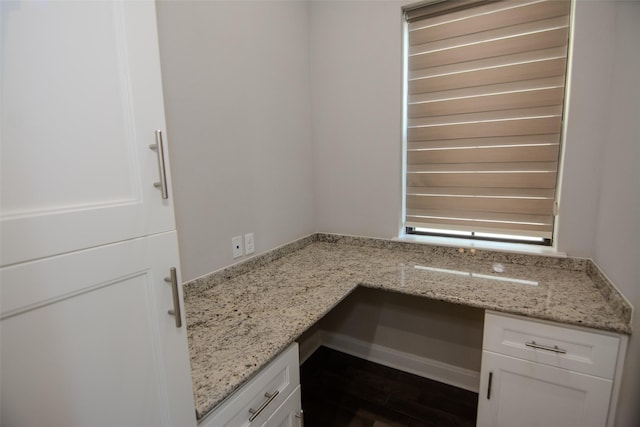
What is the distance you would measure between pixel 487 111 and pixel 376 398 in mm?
1808

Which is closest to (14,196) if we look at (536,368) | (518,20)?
(536,368)

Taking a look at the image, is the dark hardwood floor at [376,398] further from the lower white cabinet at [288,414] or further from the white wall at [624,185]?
the white wall at [624,185]

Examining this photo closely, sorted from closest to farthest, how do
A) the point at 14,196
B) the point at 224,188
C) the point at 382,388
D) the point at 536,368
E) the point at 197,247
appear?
the point at 14,196, the point at 536,368, the point at 197,247, the point at 224,188, the point at 382,388

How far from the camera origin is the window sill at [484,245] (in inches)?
68.4

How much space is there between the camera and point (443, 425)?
5.76 ft

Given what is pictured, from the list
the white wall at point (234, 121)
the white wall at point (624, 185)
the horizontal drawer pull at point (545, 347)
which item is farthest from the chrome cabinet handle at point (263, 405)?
the white wall at point (624, 185)

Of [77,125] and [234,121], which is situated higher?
[234,121]

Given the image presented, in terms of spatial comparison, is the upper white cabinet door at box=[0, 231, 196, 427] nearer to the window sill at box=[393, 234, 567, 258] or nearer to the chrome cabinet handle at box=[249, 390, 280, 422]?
the chrome cabinet handle at box=[249, 390, 280, 422]

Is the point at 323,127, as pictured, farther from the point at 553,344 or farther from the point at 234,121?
the point at 553,344

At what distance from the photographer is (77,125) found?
22.0 inches

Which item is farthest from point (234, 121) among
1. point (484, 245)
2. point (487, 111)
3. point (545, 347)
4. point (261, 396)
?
point (545, 347)

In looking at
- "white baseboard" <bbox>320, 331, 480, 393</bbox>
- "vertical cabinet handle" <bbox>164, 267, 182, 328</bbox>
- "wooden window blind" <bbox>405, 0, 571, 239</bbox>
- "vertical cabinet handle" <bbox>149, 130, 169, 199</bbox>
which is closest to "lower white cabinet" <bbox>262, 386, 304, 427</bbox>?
"vertical cabinet handle" <bbox>164, 267, 182, 328</bbox>

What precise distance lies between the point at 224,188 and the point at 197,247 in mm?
320

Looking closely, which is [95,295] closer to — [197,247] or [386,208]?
[197,247]
